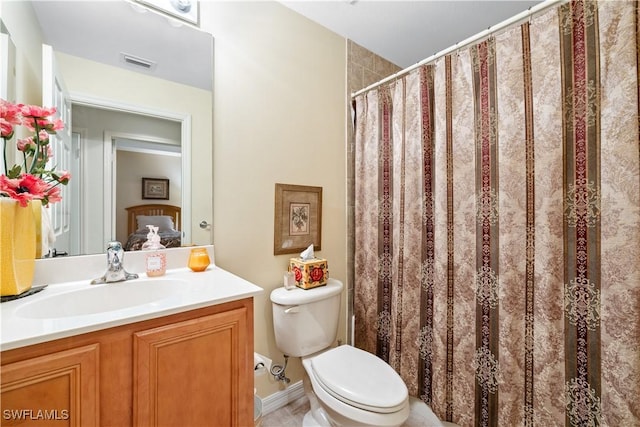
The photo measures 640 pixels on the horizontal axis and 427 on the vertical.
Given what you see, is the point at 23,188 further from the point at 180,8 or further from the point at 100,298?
the point at 180,8

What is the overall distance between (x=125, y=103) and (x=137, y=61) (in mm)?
198

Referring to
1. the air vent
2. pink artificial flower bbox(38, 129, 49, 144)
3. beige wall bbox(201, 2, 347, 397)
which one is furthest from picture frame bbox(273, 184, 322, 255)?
pink artificial flower bbox(38, 129, 49, 144)

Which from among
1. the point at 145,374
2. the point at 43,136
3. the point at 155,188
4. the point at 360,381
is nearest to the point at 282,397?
the point at 360,381

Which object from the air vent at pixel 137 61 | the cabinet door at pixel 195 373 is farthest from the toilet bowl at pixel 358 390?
the air vent at pixel 137 61

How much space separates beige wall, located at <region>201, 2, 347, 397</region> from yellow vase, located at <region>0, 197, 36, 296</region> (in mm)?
638

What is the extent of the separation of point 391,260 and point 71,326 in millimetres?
1440

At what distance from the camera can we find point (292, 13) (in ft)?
5.37

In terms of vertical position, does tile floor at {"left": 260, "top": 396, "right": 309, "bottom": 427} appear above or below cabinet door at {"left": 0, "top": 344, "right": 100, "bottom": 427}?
below

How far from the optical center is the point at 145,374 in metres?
0.77

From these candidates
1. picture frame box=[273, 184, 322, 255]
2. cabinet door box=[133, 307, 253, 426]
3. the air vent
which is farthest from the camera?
picture frame box=[273, 184, 322, 255]

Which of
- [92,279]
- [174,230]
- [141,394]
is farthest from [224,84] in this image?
[141,394]

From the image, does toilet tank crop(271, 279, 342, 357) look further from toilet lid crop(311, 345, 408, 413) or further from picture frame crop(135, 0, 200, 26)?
picture frame crop(135, 0, 200, 26)

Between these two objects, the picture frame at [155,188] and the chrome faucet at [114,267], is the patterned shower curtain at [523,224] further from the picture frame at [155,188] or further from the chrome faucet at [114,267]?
the chrome faucet at [114,267]

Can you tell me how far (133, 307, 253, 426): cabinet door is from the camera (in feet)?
2.52
